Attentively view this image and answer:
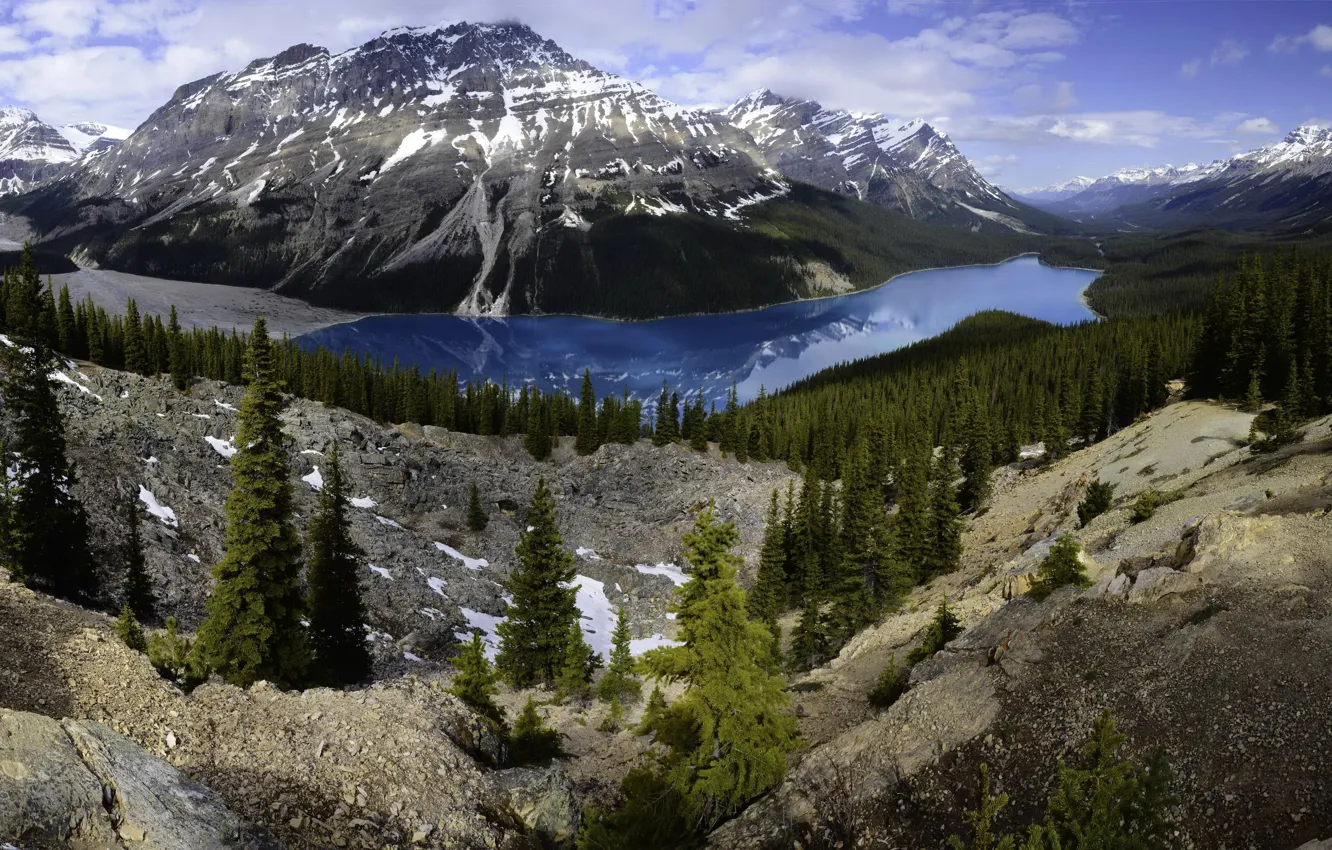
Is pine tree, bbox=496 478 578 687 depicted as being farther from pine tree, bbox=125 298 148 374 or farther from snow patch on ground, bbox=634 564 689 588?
pine tree, bbox=125 298 148 374

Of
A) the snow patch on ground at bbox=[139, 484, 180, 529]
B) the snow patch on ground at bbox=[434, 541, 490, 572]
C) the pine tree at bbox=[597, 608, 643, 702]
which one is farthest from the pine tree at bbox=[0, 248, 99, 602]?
the snow patch on ground at bbox=[434, 541, 490, 572]

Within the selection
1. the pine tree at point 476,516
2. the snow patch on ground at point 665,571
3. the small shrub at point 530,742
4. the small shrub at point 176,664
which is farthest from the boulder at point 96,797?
the pine tree at point 476,516

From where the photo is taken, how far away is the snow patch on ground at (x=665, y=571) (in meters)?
58.2

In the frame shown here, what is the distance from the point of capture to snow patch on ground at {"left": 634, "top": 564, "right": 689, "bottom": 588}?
5822 cm

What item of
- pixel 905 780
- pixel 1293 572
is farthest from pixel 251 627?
pixel 1293 572

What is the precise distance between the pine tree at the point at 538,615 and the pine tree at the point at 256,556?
44.6 ft

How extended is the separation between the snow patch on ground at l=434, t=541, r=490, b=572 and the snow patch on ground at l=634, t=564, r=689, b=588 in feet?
40.7

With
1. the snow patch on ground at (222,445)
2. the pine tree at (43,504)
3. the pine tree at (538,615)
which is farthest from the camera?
the snow patch on ground at (222,445)

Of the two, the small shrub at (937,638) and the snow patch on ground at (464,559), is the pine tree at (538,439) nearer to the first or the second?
the snow patch on ground at (464,559)

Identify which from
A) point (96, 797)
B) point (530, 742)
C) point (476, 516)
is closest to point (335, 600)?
point (530, 742)

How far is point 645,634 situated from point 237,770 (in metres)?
36.5

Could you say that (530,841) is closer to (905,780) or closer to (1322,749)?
(905,780)

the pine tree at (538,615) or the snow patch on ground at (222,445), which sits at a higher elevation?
the snow patch on ground at (222,445)

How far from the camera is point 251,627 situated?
70.7ft
